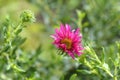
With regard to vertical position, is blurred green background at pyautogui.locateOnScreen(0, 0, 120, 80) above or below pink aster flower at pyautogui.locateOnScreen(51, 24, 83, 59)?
above

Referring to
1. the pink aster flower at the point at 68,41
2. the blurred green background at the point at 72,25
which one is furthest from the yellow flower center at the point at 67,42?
the blurred green background at the point at 72,25

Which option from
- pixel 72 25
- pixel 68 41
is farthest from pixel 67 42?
pixel 72 25

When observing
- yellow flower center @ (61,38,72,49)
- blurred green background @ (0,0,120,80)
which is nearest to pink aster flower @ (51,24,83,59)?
yellow flower center @ (61,38,72,49)

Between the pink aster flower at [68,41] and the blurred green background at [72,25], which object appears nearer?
the pink aster flower at [68,41]

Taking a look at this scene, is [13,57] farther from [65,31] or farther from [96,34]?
[96,34]

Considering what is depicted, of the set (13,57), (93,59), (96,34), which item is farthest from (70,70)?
(93,59)

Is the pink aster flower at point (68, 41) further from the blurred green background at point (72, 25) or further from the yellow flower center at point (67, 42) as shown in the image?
the blurred green background at point (72, 25)

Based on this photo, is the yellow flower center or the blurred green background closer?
the yellow flower center

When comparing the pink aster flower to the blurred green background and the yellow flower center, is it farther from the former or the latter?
the blurred green background
